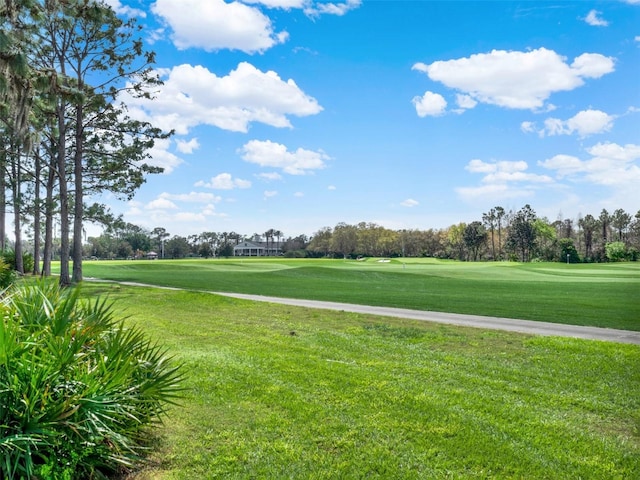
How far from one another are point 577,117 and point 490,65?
2462 millimetres

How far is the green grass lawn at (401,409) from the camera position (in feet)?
12.4

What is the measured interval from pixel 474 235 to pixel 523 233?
8.67m

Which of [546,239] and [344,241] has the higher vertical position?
[344,241]

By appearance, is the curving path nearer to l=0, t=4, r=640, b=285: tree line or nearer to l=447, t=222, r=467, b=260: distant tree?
l=0, t=4, r=640, b=285: tree line

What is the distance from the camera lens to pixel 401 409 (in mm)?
5039

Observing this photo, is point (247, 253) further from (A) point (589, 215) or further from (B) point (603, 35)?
(B) point (603, 35)

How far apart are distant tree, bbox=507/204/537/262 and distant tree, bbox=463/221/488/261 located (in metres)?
4.86

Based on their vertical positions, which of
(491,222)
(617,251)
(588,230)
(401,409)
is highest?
(491,222)

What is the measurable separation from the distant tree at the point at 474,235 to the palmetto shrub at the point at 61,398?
268 feet

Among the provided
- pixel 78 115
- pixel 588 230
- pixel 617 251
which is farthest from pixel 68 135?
pixel 588 230

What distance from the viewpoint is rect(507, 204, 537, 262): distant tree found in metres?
73.1

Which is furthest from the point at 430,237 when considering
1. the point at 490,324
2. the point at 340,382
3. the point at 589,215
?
the point at 340,382

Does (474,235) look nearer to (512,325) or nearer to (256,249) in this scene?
(256,249)

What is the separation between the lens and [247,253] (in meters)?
122
